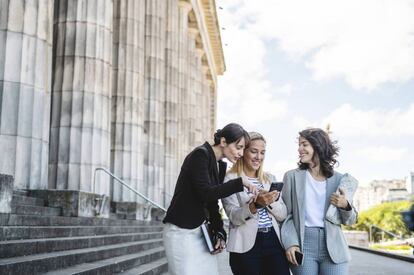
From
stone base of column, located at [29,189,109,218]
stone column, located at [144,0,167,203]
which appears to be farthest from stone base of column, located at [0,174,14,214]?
stone column, located at [144,0,167,203]

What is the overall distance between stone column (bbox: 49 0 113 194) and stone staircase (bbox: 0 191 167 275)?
227 cm

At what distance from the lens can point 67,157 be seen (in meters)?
15.9

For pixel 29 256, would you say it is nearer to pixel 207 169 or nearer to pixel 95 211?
pixel 207 169

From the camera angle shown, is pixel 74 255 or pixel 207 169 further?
pixel 74 255

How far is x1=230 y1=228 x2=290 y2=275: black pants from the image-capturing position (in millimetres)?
4699

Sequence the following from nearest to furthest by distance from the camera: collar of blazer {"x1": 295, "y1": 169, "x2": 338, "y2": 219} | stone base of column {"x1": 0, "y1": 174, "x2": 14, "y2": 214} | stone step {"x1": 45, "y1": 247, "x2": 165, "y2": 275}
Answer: collar of blazer {"x1": 295, "y1": 169, "x2": 338, "y2": 219}, stone step {"x1": 45, "y1": 247, "x2": 165, "y2": 275}, stone base of column {"x1": 0, "y1": 174, "x2": 14, "y2": 214}

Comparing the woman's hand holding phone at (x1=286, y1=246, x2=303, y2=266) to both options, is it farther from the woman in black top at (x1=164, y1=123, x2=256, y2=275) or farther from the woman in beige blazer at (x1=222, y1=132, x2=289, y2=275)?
the woman in black top at (x1=164, y1=123, x2=256, y2=275)

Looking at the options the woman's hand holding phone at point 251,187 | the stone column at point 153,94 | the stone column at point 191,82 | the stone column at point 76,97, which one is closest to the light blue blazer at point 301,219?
the woman's hand holding phone at point 251,187

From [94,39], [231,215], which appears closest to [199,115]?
[94,39]

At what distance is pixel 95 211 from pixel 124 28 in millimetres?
9635

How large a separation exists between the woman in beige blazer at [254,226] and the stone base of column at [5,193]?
507 centimetres

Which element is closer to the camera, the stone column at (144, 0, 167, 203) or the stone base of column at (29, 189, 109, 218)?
the stone base of column at (29, 189, 109, 218)

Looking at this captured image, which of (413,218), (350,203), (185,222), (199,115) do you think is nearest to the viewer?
(185,222)

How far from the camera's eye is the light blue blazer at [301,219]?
4.65m
